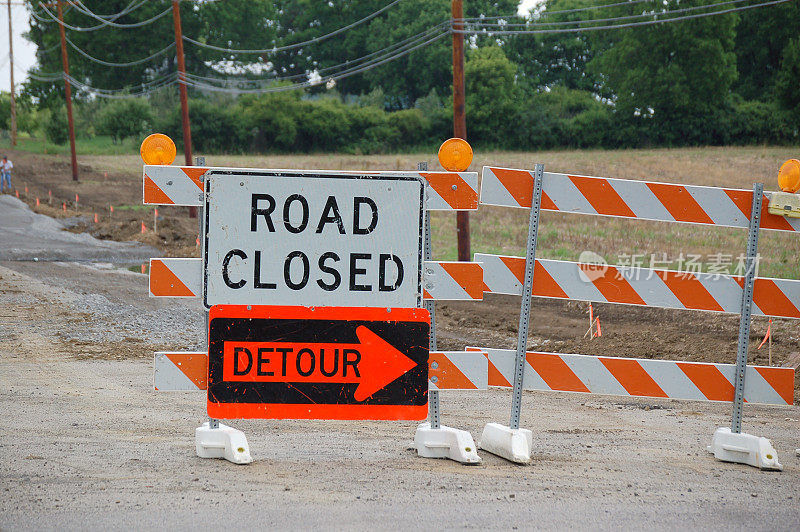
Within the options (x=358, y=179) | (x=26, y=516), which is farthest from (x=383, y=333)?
(x=26, y=516)

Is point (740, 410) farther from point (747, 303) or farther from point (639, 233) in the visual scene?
point (639, 233)

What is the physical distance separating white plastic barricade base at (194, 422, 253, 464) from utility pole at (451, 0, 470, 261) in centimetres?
1345

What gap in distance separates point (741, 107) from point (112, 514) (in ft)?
240

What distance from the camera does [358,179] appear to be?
529 centimetres

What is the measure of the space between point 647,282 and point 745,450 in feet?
4.38

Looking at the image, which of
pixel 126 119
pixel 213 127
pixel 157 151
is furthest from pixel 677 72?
pixel 157 151

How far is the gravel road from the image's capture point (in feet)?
14.9

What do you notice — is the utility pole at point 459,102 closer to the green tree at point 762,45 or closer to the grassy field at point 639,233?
the grassy field at point 639,233

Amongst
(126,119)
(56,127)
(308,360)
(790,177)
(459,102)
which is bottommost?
(308,360)

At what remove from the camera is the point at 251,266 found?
5.28 meters

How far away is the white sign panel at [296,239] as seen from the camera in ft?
17.3

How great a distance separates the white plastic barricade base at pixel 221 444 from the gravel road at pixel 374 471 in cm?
7

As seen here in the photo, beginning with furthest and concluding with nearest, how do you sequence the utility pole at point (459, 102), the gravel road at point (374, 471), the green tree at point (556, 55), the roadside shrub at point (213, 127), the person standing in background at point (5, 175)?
the green tree at point (556, 55) → the roadside shrub at point (213, 127) → the person standing in background at point (5, 175) → the utility pole at point (459, 102) → the gravel road at point (374, 471)

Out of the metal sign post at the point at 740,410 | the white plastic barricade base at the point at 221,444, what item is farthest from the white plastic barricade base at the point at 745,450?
the white plastic barricade base at the point at 221,444
